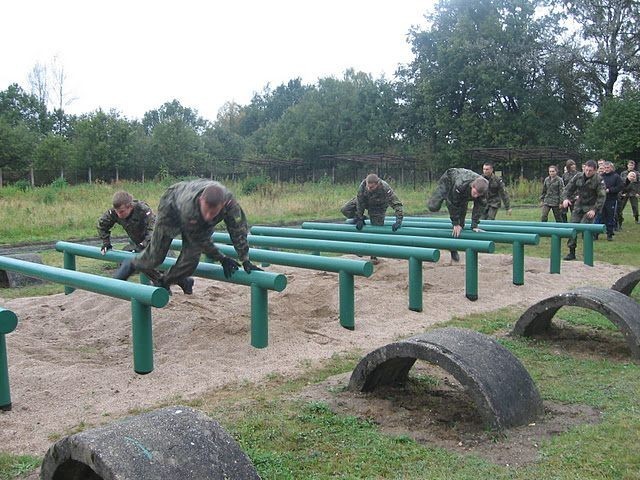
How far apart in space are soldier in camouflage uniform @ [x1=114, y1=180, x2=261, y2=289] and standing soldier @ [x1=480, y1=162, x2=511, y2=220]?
6.49 m

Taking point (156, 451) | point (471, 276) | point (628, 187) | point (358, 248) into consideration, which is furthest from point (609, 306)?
point (628, 187)

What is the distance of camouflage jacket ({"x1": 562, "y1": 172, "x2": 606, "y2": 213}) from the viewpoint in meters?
10.3

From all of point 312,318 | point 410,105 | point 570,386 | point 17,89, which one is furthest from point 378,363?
point 17,89

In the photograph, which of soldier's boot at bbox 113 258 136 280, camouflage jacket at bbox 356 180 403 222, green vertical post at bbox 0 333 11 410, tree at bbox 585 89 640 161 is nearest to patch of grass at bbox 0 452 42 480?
green vertical post at bbox 0 333 11 410

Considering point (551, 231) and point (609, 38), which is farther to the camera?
point (609, 38)

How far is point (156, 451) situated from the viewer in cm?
249

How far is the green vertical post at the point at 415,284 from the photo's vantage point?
22.4ft

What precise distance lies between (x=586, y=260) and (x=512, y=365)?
249 inches

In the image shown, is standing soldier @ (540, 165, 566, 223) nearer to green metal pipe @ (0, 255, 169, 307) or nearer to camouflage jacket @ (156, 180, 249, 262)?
camouflage jacket @ (156, 180, 249, 262)

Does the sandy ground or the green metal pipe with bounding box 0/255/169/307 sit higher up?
the green metal pipe with bounding box 0/255/169/307

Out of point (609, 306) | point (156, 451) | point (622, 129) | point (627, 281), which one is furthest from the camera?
point (622, 129)

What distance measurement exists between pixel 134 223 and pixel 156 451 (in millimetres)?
5004

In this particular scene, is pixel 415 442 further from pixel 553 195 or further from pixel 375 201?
pixel 553 195

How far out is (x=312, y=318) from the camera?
6551 millimetres
